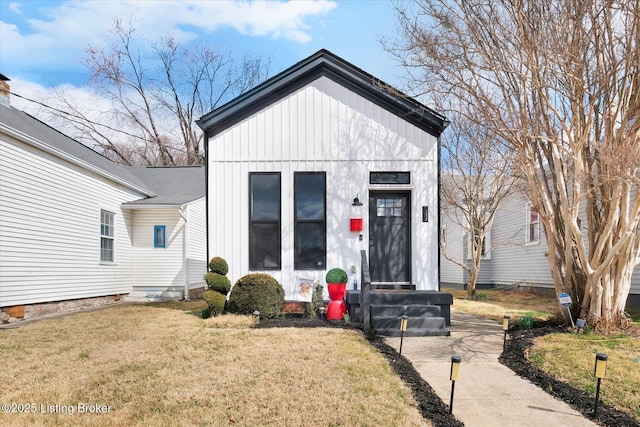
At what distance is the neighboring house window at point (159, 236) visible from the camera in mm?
14516

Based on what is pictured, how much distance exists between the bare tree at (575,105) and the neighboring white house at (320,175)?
5.45 feet

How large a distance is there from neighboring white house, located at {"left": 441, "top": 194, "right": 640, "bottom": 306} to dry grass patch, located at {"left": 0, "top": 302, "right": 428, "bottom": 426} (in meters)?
11.2

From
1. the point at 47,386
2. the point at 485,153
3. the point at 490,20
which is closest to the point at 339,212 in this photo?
the point at 490,20

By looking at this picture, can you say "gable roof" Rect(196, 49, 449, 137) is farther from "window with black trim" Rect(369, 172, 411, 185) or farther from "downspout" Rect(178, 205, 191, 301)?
"downspout" Rect(178, 205, 191, 301)

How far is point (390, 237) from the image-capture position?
9.16m

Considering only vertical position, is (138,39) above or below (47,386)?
above

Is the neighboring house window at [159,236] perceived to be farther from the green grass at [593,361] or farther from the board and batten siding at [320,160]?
the green grass at [593,361]

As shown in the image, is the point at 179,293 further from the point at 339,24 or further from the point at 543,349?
the point at 543,349

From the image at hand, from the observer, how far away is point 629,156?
6.30m

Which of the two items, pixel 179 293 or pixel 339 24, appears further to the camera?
pixel 179 293

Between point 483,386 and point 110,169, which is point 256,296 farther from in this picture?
point 110,169

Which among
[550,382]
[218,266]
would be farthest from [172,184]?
[550,382]

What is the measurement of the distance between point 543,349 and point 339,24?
7950 mm

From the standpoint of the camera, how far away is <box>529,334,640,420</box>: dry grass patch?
435 cm
